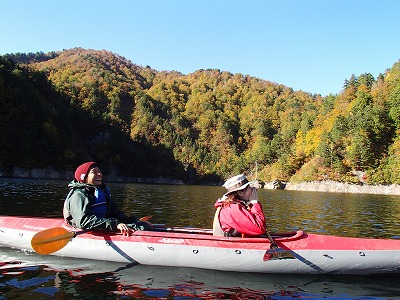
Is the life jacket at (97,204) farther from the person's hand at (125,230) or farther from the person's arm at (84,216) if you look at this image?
the person's hand at (125,230)

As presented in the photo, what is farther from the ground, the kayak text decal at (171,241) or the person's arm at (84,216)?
the person's arm at (84,216)

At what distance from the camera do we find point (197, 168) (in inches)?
6294

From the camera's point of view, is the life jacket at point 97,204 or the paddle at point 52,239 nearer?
the paddle at point 52,239

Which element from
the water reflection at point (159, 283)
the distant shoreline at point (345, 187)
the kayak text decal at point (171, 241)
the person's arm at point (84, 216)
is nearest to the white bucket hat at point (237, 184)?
the kayak text decal at point (171, 241)

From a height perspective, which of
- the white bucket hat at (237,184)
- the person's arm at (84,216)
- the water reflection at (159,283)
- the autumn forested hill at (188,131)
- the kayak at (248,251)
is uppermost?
the autumn forested hill at (188,131)

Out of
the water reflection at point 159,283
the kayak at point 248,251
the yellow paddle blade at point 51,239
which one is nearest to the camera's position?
the water reflection at point 159,283

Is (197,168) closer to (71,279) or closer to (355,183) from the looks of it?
(355,183)

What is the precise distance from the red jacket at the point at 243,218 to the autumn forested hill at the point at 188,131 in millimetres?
77050

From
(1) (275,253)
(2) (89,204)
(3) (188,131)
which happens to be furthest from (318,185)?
(3) (188,131)

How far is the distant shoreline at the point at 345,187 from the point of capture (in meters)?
76.1

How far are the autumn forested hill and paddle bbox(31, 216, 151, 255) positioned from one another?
76.3m

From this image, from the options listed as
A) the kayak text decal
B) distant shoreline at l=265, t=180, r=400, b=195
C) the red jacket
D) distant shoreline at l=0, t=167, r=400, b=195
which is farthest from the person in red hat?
distant shoreline at l=265, t=180, r=400, b=195

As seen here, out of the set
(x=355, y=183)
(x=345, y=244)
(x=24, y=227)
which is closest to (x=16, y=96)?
(x=355, y=183)

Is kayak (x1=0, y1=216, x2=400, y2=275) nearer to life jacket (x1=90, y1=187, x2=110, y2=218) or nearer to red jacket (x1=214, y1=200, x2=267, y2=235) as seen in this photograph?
red jacket (x1=214, y1=200, x2=267, y2=235)
